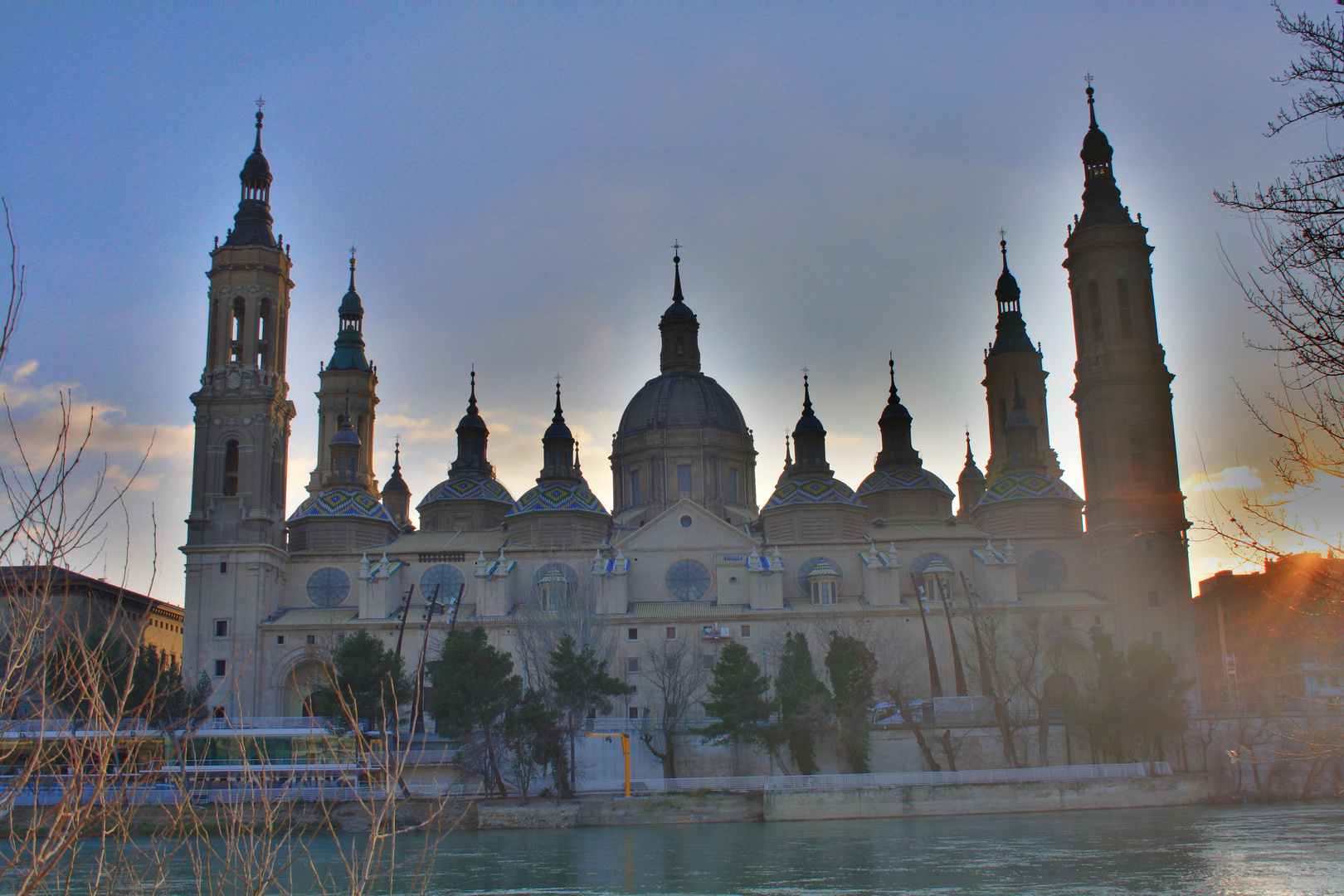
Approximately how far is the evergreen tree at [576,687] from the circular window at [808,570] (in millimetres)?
14157

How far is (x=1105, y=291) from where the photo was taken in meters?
53.8

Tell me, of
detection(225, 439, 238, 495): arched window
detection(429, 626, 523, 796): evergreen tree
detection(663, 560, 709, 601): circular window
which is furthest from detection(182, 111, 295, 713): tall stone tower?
detection(663, 560, 709, 601): circular window

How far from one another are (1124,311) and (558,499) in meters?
27.3

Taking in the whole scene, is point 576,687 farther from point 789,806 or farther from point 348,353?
point 348,353

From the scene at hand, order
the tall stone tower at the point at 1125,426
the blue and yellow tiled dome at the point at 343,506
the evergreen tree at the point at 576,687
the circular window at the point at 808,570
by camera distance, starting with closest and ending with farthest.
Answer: the evergreen tree at the point at 576,687
the tall stone tower at the point at 1125,426
the circular window at the point at 808,570
the blue and yellow tiled dome at the point at 343,506

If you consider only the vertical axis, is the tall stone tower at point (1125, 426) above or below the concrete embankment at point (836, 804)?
above

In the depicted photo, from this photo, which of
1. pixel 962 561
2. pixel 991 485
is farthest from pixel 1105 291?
pixel 962 561

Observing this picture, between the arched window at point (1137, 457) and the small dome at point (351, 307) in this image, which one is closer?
the arched window at point (1137, 457)

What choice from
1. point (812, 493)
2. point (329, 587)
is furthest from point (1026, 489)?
point (329, 587)

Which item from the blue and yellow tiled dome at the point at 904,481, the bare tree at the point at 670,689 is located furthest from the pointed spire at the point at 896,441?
the bare tree at the point at 670,689

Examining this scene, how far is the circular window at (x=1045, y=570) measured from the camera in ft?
175

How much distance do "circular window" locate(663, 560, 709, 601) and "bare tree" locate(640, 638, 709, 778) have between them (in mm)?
4041

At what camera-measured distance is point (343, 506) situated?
5656cm

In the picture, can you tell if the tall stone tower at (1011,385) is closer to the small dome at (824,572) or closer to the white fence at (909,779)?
the small dome at (824,572)
